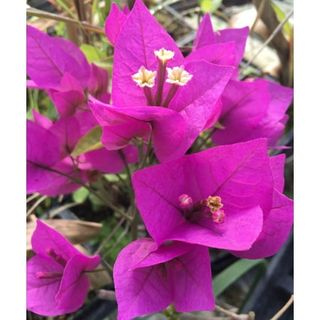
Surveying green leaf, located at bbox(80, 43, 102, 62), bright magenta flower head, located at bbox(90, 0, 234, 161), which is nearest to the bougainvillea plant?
bright magenta flower head, located at bbox(90, 0, 234, 161)

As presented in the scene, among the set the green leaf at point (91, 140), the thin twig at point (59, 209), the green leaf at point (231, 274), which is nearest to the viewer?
the green leaf at point (91, 140)

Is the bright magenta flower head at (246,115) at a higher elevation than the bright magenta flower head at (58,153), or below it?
higher

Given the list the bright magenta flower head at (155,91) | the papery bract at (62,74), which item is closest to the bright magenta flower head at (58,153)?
the papery bract at (62,74)

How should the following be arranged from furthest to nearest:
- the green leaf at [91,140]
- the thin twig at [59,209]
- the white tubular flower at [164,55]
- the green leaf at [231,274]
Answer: the thin twig at [59,209] < the green leaf at [231,274] < the green leaf at [91,140] < the white tubular flower at [164,55]

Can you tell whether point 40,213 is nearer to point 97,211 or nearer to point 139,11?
point 97,211

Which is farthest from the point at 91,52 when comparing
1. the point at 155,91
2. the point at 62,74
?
the point at 155,91

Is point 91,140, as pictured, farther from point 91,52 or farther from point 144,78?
point 91,52

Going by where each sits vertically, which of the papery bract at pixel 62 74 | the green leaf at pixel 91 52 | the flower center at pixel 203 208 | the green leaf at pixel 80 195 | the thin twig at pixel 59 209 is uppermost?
the papery bract at pixel 62 74

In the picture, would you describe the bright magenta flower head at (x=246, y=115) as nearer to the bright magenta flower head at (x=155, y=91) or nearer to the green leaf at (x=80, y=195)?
the bright magenta flower head at (x=155, y=91)
